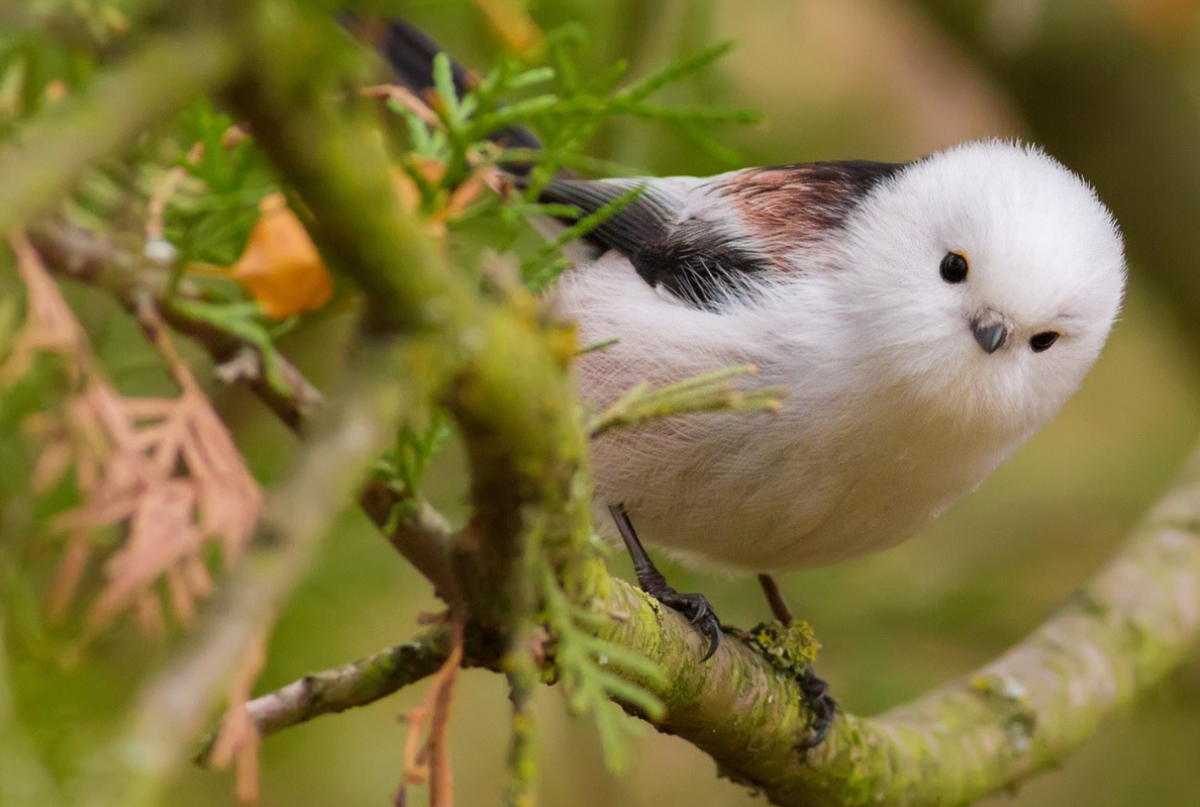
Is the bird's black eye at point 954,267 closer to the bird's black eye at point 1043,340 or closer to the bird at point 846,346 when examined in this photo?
the bird at point 846,346

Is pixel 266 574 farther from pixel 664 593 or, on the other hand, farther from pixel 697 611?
pixel 664 593

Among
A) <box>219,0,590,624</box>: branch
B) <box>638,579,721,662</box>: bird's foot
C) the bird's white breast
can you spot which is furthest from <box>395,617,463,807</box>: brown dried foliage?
the bird's white breast

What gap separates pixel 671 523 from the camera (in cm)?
276

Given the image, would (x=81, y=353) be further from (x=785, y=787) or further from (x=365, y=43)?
(x=785, y=787)

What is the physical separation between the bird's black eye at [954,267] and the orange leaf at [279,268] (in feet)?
4.35

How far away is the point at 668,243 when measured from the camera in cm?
298

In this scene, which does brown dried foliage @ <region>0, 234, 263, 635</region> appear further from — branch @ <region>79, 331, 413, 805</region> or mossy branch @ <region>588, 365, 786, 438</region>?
mossy branch @ <region>588, 365, 786, 438</region>

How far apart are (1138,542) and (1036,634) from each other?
0.53m

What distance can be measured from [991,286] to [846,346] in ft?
0.94

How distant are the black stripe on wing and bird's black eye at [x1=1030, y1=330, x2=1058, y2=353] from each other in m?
0.57

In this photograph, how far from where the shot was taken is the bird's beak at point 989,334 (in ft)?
7.73

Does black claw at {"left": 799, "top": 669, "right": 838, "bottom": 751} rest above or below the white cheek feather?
below

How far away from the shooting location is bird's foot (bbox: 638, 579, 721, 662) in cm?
221

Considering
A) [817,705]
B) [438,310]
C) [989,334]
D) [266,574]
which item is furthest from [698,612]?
[266,574]
